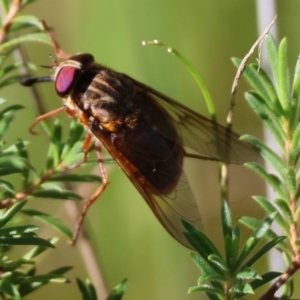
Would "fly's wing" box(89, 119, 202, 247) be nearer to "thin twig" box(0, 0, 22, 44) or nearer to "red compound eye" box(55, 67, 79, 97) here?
"red compound eye" box(55, 67, 79, 97)

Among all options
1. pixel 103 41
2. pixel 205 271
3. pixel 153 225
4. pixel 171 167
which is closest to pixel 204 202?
pixel 153 225

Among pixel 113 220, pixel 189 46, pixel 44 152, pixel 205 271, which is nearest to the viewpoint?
pixel 205 271

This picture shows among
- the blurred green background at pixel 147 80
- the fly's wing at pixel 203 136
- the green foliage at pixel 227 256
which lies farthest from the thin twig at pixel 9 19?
the blurred green background at pixel 147 80

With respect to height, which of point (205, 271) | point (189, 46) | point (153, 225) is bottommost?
point (153, 225)

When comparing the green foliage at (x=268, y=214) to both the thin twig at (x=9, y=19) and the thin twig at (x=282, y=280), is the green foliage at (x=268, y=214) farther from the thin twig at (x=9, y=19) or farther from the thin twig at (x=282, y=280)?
the thin twig at (x=9, y=19)

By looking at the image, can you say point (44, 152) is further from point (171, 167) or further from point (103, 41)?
point (171, 167)

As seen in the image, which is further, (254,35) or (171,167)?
(254,35)
